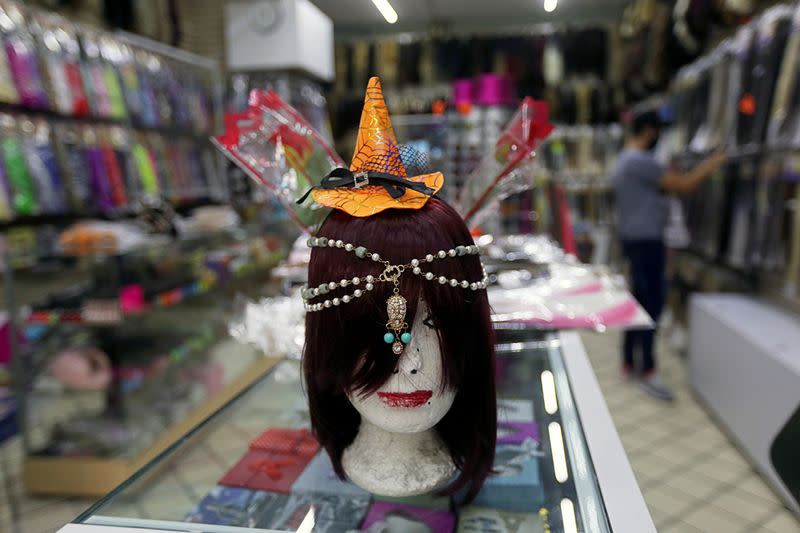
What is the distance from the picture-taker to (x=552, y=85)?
502cm

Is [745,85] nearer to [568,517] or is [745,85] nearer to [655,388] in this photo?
[655,388]

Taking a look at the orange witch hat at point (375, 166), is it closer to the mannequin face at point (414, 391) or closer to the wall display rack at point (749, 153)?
the mannequin face at point (414, 391)

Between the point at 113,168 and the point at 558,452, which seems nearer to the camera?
the point at 558,452

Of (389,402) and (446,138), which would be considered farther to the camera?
(446,138)

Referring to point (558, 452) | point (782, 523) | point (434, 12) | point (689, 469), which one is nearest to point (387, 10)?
point (434, 12)

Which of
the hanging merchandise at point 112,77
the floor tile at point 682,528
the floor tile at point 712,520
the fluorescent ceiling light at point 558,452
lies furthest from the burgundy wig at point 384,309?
the hanging merchandise at point 112,77

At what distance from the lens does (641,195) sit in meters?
2.89

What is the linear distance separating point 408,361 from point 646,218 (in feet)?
8.54

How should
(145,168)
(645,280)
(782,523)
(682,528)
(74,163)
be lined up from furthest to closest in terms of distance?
(145,168), (645,280), (74,163), (782,523), (682,528)

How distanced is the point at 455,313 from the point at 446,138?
2.10 m

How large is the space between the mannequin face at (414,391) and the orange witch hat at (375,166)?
0.45ft

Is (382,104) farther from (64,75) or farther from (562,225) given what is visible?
(64,75)

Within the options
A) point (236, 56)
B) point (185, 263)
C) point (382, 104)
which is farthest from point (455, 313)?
point (236, 56)

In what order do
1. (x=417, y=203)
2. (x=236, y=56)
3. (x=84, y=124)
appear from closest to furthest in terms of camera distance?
1. (x=417, y=203)
2. (x=84, y=124)
3. (x=236, y=56)
